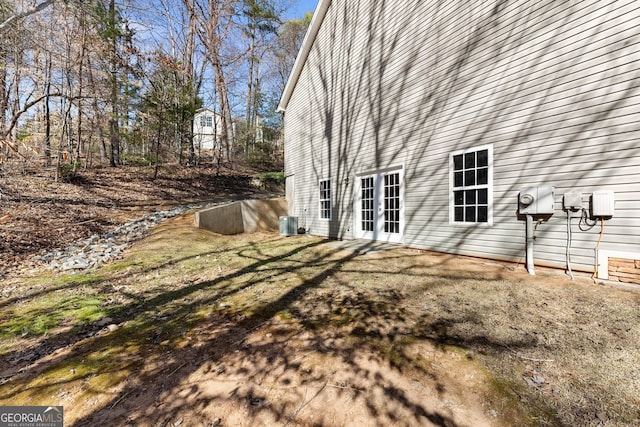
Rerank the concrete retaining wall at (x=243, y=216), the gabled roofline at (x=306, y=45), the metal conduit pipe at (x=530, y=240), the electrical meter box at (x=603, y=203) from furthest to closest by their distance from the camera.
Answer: the concrete retaining wall at (x=243, y=216) → the gabled roofline at (x=306, y=45) → the metal conduit pipe at (x=530, y=240) → the electrical meter box at (x=603, y=203)

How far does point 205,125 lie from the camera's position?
27.6 meters

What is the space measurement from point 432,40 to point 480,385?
6855 mm

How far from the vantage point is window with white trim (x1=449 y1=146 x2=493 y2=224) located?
5352mm

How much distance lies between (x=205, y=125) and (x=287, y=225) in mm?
21689

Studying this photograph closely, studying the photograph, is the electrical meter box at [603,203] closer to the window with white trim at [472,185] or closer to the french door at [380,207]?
the window with white trim at [472,185]

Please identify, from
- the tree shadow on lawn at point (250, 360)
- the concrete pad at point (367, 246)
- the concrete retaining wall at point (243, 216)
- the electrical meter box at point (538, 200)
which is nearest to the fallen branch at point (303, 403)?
the tree shadow on lawn at point (250, 360)

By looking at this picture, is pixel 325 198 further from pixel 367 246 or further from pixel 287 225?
pixel 367 246

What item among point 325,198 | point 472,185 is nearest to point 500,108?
point 472,185

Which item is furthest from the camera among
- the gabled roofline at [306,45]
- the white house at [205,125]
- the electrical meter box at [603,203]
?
the white house at [205,125]

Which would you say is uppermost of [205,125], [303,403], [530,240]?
[205,125]

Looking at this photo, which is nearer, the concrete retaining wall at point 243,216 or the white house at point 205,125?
the concrete retaining wall at point 243,216

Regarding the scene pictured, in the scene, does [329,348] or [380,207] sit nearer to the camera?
[329,348]

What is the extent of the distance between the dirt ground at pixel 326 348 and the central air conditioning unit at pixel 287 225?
216 inches

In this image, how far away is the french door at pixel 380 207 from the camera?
753 cm
